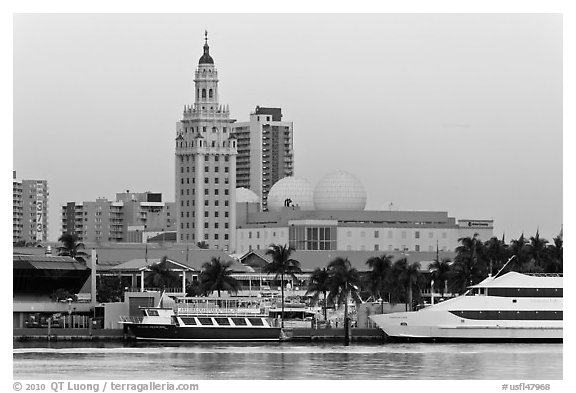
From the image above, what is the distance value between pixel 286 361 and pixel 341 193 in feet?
297

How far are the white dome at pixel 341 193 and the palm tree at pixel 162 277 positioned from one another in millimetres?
41447

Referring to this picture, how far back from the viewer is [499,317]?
11069 centimetres

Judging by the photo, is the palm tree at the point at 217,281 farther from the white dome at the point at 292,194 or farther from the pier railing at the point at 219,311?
the white dome at the point at 292,194

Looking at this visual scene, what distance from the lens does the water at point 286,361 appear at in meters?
76.6

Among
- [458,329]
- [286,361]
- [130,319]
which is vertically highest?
[130,319]

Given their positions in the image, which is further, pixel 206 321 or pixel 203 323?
pixel 206 321

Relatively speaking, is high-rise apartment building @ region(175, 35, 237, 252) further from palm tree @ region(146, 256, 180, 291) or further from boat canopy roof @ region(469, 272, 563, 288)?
boat canopy roof @ region(469, 272, 563, 288)

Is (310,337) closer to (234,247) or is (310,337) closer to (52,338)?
(52,338)

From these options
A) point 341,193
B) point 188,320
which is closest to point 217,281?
point 188,320

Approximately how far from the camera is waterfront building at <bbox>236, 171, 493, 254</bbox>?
176 m

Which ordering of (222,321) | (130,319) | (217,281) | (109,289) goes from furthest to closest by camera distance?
(109,289), (217,281), (130,319), (222,321)

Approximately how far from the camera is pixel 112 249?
173 meters

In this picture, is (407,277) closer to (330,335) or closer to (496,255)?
(330,335)

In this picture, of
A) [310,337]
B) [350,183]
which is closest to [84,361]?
[310,337]
